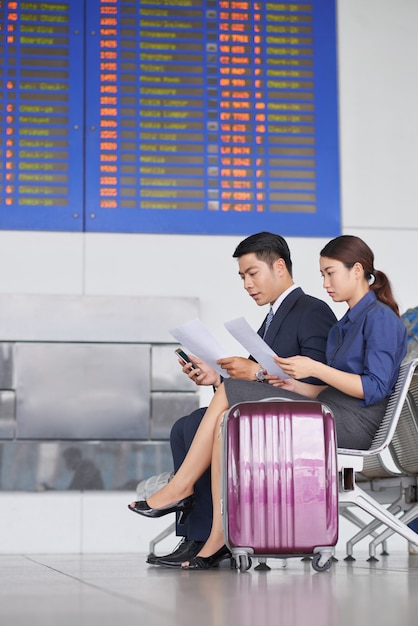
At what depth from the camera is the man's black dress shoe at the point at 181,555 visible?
2910 mm

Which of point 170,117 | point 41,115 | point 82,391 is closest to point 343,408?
point 82,391

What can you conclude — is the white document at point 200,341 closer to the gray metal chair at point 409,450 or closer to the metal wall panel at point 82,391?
the gray metal chair at point 409,450

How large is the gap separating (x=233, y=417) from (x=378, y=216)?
268 centimetres

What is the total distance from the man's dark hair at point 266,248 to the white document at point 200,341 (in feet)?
1.26

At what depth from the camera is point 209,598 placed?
176cm

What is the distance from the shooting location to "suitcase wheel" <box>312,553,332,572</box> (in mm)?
2529

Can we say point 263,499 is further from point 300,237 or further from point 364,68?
point 364,68

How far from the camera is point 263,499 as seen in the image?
8.23ft

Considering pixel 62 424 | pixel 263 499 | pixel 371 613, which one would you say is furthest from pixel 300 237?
pixel 371 613

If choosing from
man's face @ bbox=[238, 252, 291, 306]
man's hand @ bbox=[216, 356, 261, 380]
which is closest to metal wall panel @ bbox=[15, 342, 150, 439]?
man's face @ bbox=[238, 252, 291, 306]

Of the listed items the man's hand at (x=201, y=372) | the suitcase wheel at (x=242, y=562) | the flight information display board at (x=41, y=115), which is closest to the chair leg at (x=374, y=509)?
the suitcase wheel at (x=242, y=562)

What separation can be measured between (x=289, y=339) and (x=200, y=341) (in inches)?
12.4

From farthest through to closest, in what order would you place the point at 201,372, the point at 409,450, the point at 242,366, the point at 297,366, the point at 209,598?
the point at 409,450 → the point at 201,372 → the point at 242,366 → the point at 297,366 → the point at 209,598

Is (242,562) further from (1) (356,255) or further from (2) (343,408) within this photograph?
(1) (356,255)
